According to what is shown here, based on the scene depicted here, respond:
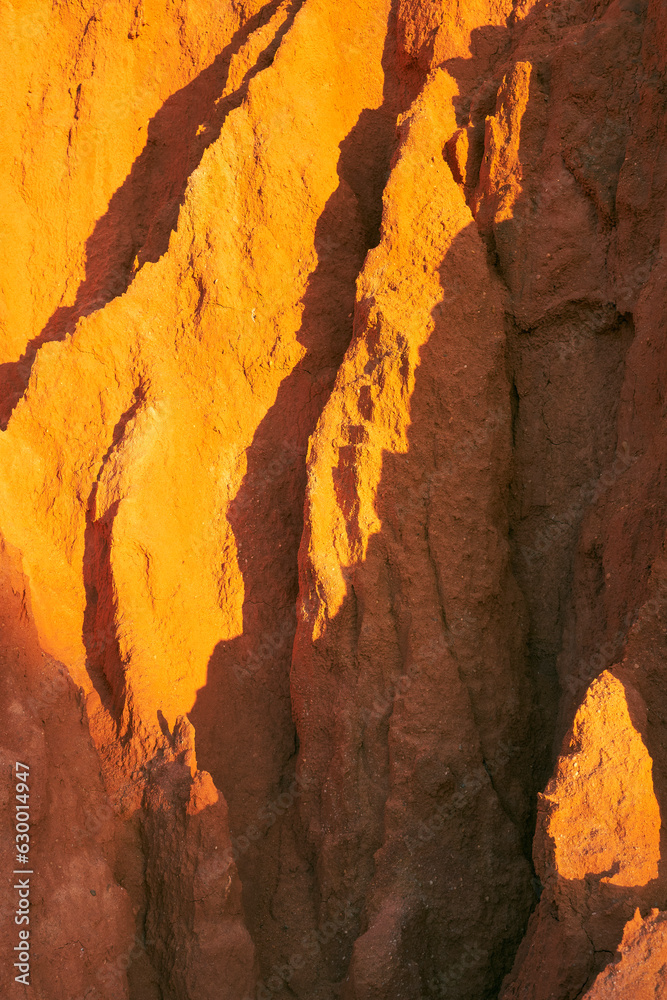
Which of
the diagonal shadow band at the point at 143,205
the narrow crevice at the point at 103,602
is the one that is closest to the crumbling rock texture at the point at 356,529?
the narrow crevice at the point at 103,602

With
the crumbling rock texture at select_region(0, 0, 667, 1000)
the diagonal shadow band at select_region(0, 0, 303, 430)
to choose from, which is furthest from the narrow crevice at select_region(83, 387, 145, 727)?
the diagonal shadow band at select_region(0, 0, 303, 430)

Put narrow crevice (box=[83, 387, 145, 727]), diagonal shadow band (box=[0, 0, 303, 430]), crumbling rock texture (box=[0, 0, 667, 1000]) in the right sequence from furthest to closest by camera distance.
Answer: diagonal shadow band (box=[0, 0, 303, 430]) < narrow crevice (box=[83, 387, 145, 727]) < crumbling rock texture (box=[0, 0, 667, 1000])

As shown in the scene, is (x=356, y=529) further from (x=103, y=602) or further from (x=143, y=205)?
(x=143, y=205)

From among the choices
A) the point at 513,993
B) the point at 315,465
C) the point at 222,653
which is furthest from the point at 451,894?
the point at 315,465

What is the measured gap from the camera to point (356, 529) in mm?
5309

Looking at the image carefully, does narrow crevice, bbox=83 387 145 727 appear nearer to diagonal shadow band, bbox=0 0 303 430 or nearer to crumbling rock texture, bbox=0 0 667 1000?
crumbling rock texture, bbox=0 0 667 1000

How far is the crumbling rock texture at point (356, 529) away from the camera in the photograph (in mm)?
5027

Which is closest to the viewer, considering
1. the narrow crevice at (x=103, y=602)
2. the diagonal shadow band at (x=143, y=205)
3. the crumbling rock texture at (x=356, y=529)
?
the crumbling rock texture at (x=356, y=529)

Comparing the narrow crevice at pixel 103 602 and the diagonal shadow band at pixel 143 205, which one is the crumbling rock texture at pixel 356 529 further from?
the diagonal shadow band at pixel 143 205

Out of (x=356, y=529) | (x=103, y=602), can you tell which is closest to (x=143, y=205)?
(x=103, y=602)

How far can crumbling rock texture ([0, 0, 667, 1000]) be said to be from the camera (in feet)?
16.5

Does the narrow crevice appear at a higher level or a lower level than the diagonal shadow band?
lower

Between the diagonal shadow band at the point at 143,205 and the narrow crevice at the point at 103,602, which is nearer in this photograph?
the narrow crevice at the point at 103,602

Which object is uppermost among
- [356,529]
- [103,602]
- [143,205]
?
[143,205]
